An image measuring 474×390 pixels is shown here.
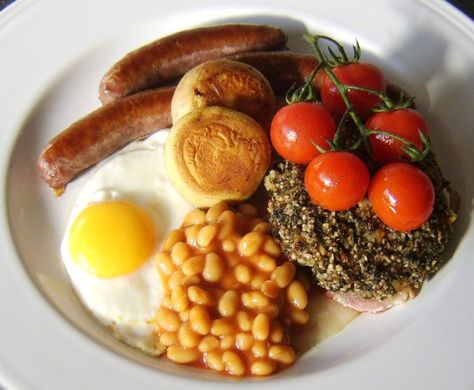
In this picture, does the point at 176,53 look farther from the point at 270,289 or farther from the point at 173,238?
the point at 270,289

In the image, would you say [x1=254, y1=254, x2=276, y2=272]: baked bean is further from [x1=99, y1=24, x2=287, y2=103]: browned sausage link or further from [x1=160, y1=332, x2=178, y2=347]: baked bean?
[x1=99, y1=24, x2=287, y2=103]: browned sausage link

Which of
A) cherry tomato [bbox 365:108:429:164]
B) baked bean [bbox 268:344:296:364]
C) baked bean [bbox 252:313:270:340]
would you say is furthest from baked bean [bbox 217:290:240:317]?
cherry tomato [bbox 365:108:429:164]

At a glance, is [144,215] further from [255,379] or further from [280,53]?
[280,53]

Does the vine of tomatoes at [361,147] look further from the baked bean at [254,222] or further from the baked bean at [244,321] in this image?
the baked bean at [244,321]

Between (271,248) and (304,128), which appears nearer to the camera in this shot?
(304,128)

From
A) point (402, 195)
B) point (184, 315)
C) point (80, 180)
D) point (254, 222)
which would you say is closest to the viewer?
point (402, 195)

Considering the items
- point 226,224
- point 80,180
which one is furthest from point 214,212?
point 80,180

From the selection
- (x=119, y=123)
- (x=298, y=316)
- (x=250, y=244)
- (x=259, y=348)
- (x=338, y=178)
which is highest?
(x=119, y=123)
